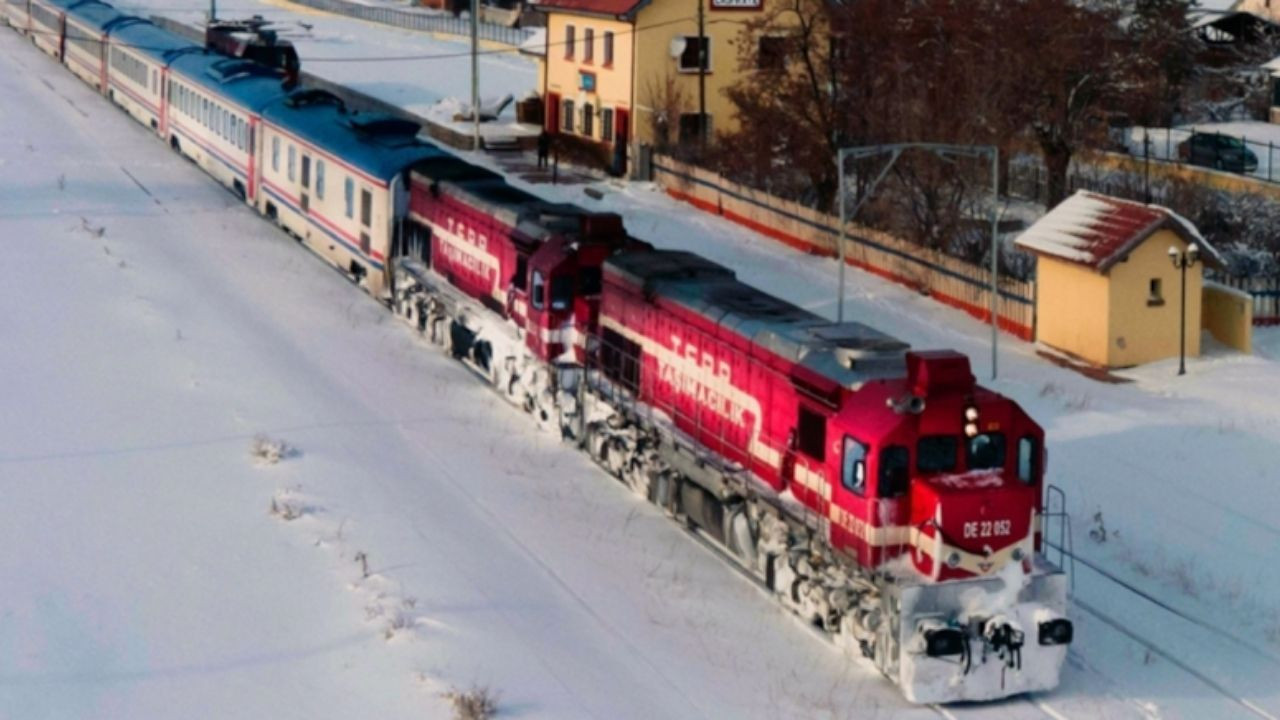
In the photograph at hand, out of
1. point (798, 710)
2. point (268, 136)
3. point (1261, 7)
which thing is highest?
point (1261, 7)

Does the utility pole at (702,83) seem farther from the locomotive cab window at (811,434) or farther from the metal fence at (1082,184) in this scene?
the locomotive cab window at (811,434)

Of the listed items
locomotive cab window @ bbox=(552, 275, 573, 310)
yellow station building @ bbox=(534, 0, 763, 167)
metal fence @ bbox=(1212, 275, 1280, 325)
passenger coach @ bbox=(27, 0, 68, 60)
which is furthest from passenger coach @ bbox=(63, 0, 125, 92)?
locomotive cab window @ bbox=(552, 275, 573, 310)

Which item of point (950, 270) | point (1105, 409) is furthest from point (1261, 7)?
point (1105, 409)

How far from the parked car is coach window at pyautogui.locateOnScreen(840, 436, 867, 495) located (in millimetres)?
40249

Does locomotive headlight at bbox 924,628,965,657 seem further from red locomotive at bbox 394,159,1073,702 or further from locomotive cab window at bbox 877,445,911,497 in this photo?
locomotive cab window at bbox 877,445,911,497

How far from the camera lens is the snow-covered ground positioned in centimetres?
1938

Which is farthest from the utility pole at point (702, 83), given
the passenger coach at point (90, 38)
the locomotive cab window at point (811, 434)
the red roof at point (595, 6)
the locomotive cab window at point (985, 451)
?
the locomotive cab window at point (985, 451)

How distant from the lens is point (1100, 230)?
34.3m

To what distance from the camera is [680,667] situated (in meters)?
20.0

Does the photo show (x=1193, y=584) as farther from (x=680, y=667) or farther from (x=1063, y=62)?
(x=1063, y=62)

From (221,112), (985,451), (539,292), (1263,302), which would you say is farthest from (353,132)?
(985,451)

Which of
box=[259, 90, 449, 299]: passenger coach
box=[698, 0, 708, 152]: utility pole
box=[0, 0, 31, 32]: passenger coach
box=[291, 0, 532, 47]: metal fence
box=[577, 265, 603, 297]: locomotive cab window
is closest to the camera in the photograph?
box=[577, 265, 603, 297]: locomotive cab window

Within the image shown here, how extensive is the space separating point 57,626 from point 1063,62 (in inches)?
1335

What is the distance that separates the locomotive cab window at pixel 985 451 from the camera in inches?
762
